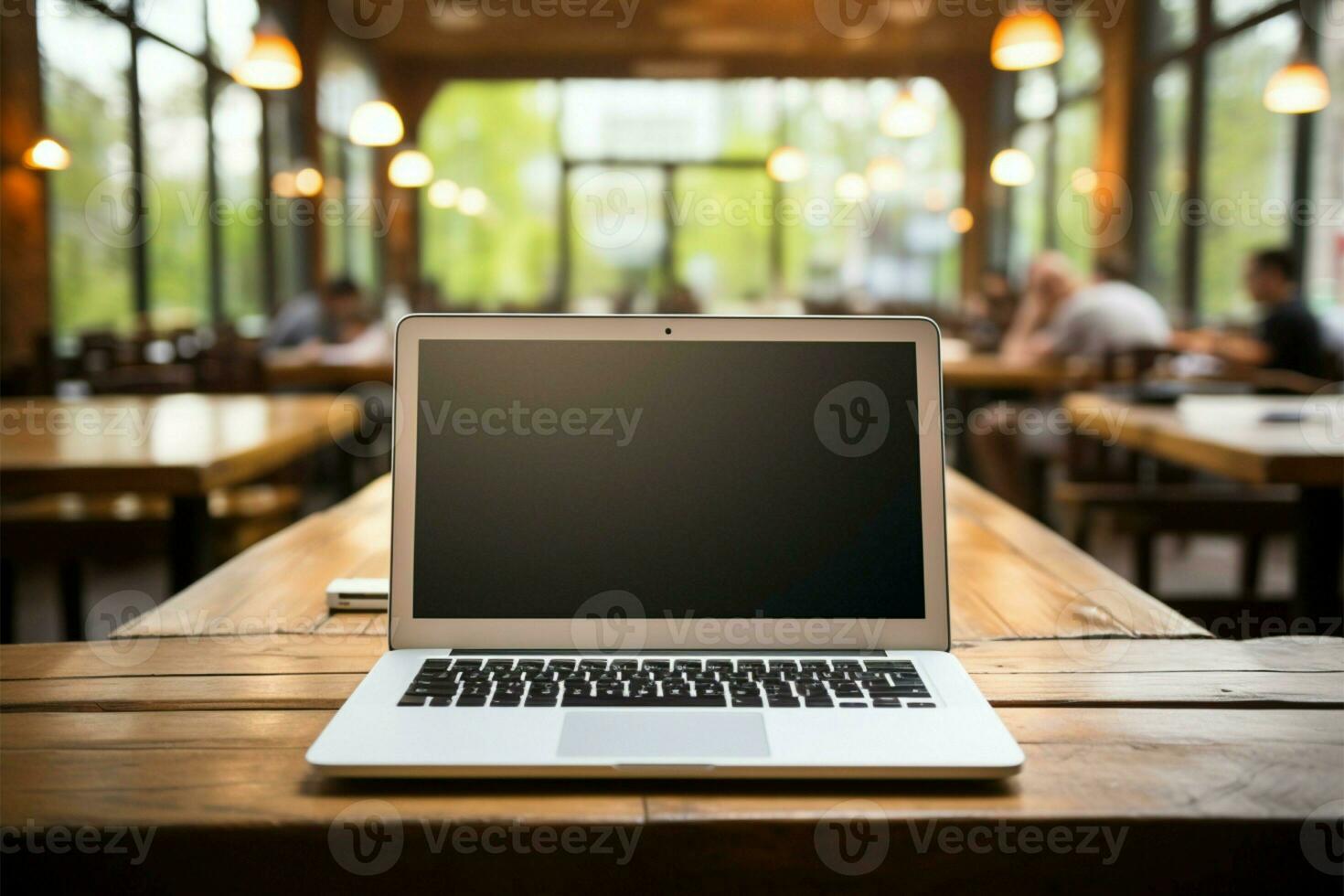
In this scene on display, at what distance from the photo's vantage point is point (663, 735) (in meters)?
0.77

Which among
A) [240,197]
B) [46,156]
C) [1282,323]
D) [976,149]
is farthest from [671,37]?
[1282,323]

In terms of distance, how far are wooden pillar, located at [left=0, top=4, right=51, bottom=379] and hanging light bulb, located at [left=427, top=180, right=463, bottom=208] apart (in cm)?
623

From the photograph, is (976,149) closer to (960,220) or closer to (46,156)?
(960,220)

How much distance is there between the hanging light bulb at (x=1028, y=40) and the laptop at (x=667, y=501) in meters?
4.31

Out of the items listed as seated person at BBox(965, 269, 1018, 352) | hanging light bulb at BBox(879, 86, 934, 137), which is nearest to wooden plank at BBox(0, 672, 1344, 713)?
hanging light bulb at BBox(879, 86, 934, 137)

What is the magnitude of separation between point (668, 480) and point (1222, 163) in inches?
286

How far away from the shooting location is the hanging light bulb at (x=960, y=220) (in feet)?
41.1

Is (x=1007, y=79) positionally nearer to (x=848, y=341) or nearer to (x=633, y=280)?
(x=633, y=280)

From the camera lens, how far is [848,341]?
1011mm

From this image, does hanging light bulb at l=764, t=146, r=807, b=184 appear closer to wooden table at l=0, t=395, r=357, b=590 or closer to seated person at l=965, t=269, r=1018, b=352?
seated person at l=965, t=269, r=1018, b=352

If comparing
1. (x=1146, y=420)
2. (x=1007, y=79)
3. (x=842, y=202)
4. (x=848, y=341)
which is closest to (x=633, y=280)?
(x=842, y=202)

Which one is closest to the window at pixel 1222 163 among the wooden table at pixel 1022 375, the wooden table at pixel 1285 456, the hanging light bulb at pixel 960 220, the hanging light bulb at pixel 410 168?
the wooden table at pixel 1022 375

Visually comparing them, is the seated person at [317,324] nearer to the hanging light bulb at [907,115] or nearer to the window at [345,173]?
the window at [345,173]

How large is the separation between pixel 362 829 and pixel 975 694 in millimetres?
425
